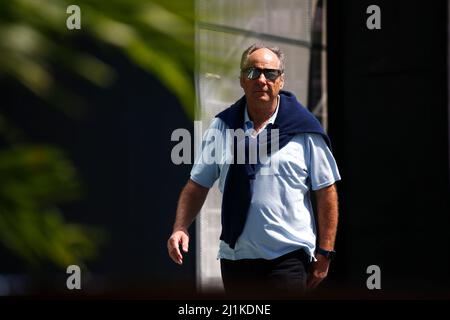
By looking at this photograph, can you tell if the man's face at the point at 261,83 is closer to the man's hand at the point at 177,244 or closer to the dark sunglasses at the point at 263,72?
the dark sunglasses at the point at 263,72

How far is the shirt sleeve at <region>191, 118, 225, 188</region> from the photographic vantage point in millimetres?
3764

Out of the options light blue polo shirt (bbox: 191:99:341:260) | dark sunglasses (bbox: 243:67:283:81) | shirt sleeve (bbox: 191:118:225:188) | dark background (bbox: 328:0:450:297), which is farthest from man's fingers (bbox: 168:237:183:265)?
dark background (bbox: 328:0:450:297)

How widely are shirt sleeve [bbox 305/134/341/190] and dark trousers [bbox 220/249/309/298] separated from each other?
0.82 ft

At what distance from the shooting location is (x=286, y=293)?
3.68 meters

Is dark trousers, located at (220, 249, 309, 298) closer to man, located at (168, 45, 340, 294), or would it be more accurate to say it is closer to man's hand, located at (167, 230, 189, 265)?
man, located at (168, 45, 340, 294)

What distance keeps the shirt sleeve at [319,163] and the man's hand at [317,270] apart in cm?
25

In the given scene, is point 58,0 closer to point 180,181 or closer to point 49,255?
point 49,255

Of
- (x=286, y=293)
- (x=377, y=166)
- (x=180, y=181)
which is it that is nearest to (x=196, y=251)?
(x=180, y=181)

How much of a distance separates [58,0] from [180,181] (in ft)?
19.4

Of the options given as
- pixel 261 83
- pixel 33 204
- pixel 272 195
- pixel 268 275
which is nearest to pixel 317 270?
pixel 268 275

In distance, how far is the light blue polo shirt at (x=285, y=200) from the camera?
3.64 m

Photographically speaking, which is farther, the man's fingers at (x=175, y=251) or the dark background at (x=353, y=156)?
the dark background at (x=353, y=156)

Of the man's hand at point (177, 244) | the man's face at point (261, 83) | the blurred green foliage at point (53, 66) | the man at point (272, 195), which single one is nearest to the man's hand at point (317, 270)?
the man at point (272, 195)

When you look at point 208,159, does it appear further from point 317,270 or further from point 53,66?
point 53,66
